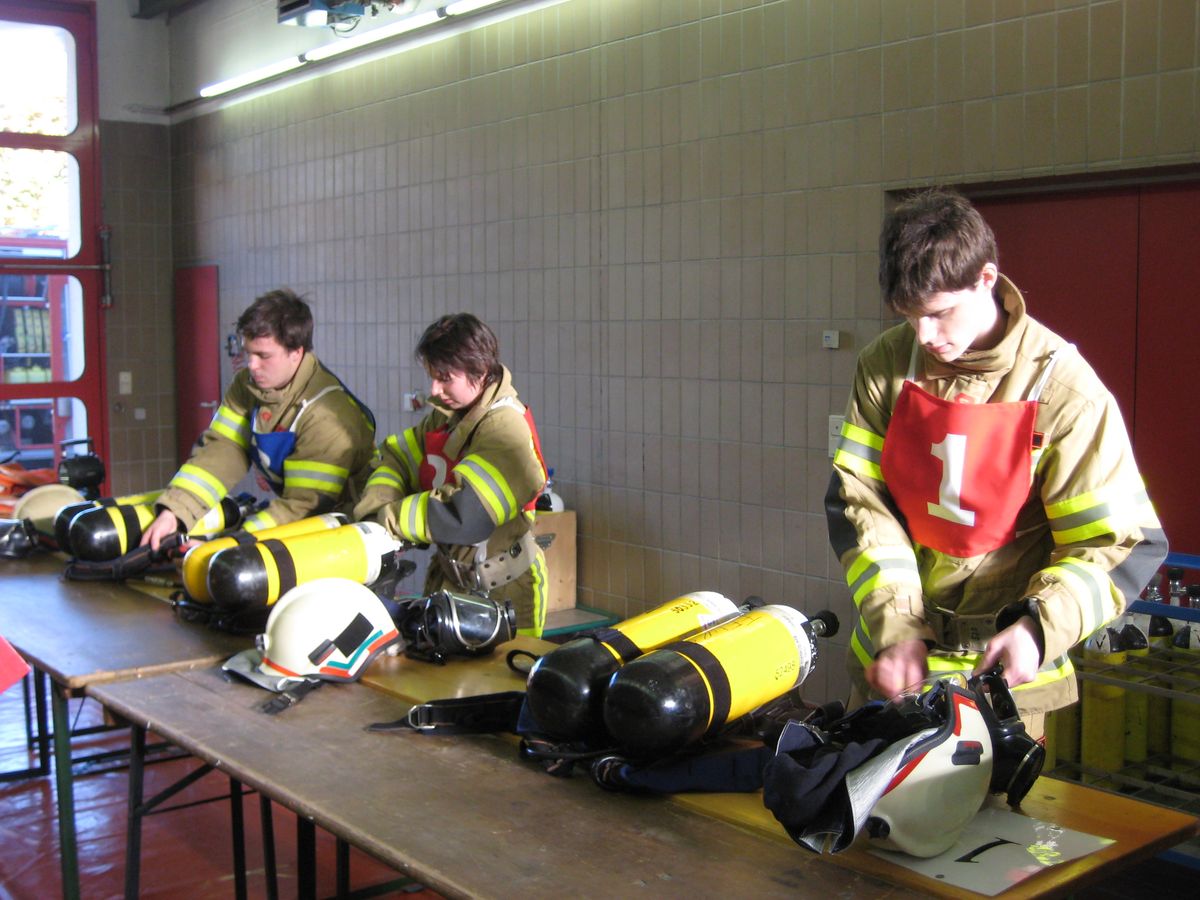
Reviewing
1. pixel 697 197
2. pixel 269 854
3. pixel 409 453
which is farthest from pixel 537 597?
pixel 697 197

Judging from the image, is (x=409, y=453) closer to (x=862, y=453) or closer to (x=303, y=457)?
(x=303, y=457)

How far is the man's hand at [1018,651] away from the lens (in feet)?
6.46

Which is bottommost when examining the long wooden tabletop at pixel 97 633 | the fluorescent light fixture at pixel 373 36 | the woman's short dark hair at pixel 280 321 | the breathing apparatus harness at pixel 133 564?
the long wooden tabletop at pixel 97 633

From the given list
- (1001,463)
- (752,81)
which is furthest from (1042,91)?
(1001,463)

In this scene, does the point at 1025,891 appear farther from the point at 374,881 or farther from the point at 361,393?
the point at 361,393

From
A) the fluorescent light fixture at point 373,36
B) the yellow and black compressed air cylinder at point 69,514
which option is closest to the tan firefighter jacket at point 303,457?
the yellow and black compressed air cylinder at point 69,514

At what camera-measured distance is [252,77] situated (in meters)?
7.83

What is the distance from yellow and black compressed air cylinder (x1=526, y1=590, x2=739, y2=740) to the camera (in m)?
2.20

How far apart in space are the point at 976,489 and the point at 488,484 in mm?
1416

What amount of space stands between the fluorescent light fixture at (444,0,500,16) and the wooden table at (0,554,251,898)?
11.2 feet

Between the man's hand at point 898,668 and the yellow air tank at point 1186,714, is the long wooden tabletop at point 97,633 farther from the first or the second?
the yellow air tank at point 1186,714

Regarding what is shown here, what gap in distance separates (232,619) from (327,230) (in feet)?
14.9

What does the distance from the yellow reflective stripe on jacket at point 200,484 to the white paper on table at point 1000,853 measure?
2.67 metres

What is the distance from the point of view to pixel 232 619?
3.24m
